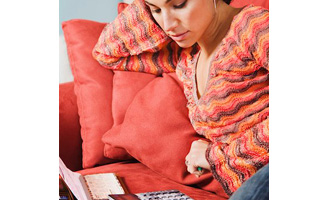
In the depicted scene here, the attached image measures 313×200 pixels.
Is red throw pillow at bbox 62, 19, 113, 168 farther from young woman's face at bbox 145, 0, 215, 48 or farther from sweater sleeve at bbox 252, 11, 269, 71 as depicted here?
sweater sleeve at bbox 252, 11, 269, 71

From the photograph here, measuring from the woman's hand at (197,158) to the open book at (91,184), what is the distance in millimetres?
202

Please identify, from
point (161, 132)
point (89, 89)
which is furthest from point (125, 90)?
point (161, 132)

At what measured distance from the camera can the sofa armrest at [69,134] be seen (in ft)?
4.85

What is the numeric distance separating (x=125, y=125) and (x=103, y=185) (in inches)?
9.5

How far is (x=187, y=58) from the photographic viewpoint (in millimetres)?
1270

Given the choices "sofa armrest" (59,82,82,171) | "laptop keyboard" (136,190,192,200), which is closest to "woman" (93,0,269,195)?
"laptop keyboard" (136,190,192,200)

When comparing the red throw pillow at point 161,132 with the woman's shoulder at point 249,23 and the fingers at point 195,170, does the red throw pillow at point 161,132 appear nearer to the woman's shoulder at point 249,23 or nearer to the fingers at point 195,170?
the fingers at point 195,170

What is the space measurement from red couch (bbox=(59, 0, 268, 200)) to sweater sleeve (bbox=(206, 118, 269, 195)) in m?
0.10

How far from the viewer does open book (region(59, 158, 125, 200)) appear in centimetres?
96

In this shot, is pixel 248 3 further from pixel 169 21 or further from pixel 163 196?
pixel 163 196

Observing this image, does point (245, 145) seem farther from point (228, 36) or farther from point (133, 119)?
point (133, 119)

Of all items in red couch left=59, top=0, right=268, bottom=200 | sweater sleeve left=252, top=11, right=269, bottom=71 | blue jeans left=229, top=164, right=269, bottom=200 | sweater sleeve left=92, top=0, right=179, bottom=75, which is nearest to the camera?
blue jeans left=229, top=164, right=269, bottom=200

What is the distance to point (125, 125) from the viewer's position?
4.25ft
